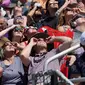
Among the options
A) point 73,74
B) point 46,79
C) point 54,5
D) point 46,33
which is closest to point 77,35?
point 46,33

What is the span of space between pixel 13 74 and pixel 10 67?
0.16 meters

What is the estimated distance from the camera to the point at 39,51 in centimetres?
632

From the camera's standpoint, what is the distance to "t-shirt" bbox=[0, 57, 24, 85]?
6.33 m

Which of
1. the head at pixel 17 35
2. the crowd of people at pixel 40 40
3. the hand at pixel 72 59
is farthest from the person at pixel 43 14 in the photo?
the hand at pixel 72 59

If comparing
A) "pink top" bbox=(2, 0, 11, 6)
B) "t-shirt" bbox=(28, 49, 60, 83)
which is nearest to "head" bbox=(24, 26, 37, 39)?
"t-shirt" bbox=(28, 49, 60, 83)

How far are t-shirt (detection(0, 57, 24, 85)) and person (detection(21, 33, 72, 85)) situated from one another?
0.60 ft

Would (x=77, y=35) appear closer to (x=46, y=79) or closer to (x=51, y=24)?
(x=51, y=24)

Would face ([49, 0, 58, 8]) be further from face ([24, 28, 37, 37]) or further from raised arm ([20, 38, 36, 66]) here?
raised arm ([20, 38, 36, 66])

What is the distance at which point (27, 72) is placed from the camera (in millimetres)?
6277

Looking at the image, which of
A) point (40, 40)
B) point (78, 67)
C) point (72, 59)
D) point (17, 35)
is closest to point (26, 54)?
point (40, 40)

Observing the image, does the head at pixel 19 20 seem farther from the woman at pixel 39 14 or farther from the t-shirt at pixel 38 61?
the t-shirt at pixel 38 61

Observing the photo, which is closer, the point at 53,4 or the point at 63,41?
the point at 63,41

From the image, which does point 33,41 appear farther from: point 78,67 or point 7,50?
point 78,67

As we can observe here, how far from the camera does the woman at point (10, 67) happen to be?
6.34 m
